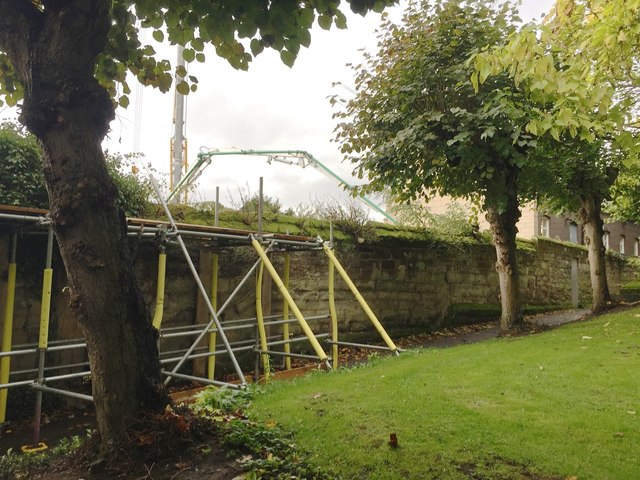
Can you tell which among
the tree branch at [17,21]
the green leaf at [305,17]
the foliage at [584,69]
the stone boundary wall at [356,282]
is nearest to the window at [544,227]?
the stone boundary wall at [356,282]

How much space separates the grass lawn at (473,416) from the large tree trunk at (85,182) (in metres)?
1.28

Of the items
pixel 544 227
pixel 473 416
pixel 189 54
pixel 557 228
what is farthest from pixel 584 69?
pixel 557 228

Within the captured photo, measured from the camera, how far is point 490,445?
11.5 feet

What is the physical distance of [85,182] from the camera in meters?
2.97

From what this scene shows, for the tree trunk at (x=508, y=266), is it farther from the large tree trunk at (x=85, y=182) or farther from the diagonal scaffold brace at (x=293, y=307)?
the large tree trunk at (x=85, y=182)

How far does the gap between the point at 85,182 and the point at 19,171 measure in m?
3.57

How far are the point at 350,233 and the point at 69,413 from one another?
595cm

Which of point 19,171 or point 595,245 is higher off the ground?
point 19,171

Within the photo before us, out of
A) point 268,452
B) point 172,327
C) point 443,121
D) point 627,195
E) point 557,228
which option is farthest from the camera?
point 557,228

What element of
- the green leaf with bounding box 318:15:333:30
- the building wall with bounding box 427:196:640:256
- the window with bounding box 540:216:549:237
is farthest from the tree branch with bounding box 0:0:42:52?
the window with bounding box 540:216:549:237

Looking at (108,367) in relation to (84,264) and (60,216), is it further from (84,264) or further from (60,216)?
(60,216)

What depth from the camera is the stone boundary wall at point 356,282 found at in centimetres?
599

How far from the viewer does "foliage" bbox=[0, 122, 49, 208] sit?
5805 mm

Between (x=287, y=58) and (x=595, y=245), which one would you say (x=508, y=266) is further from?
(x=287, y=58)
